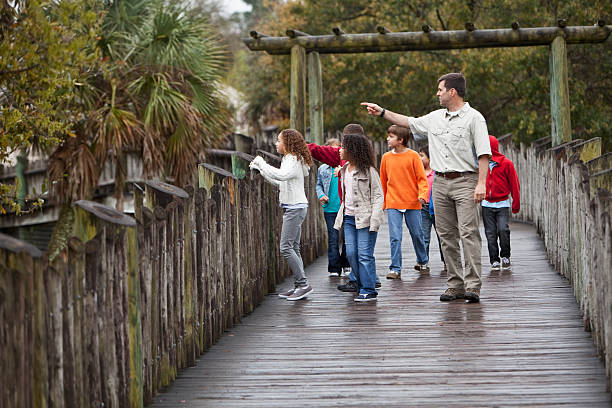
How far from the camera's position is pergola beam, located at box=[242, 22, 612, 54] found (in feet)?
49.2

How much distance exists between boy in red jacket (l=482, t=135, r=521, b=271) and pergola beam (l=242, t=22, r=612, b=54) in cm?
419

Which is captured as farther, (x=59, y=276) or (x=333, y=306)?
(x=333, y=306)

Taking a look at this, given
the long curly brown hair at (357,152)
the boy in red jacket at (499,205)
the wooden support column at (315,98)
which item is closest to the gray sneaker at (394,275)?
the boy in red jacket at (499,205)

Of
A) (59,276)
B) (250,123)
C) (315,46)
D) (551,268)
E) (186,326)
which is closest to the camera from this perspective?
(59,276)

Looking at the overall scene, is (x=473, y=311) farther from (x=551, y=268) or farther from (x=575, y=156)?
(x=551, y=268)

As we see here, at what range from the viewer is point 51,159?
666 inches

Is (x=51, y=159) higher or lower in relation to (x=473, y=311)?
higher

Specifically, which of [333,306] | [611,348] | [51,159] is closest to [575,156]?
[333,306]

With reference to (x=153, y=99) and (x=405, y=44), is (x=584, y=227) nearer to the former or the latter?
(x=405, y=44)

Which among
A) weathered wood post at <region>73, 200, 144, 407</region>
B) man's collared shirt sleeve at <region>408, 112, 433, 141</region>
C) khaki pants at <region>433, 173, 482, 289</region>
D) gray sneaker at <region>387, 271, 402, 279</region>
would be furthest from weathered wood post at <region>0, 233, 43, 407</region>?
gray sneaker at <region>387, 271, 402, 279</region>

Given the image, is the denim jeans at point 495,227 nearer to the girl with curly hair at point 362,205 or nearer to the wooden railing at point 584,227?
the wooden railing at point 584,227

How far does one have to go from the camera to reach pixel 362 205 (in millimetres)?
9102

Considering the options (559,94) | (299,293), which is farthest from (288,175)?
(559,94)

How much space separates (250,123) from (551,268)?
1189 inches
